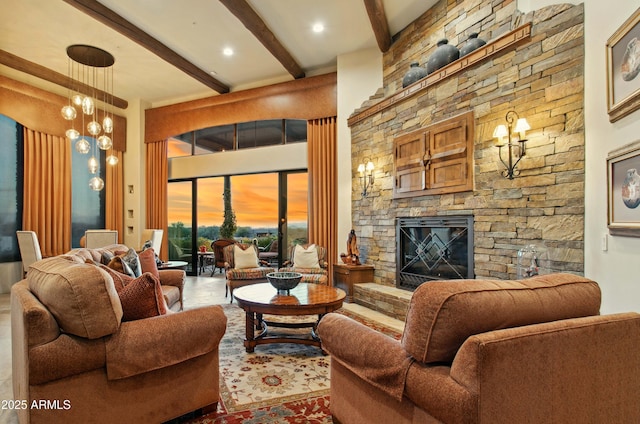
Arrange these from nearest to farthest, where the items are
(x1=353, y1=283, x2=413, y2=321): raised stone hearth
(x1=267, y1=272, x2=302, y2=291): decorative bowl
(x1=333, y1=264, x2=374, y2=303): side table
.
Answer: (x1=267, y1=272, x2=302, y2=291): decorative bowl → (x1=353, y1=283, x2=413, y2=321): raised stone hearth → (x1=333, y1=264, x2=374, y2=303): side table

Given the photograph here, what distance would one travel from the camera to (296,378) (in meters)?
2.52

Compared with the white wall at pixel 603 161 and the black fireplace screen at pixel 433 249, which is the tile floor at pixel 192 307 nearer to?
the black fireplace screen at pixel 433 249

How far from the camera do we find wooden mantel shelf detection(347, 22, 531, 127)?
9.66 feet

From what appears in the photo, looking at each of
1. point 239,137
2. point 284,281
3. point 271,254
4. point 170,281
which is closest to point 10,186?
point 239,137

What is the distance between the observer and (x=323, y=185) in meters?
5.93

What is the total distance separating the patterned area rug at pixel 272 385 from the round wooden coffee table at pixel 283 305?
10cm

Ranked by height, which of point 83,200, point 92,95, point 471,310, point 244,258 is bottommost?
point 244,258

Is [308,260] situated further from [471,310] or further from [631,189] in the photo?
[471,310]

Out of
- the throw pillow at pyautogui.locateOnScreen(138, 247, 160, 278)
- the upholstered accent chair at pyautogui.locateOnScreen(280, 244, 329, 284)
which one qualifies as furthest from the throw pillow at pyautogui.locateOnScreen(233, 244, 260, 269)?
the throw pillow at pyautogui.locateOnScreen(138, 247, 160, 278)

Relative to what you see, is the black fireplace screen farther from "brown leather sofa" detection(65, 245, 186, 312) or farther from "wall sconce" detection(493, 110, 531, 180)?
"brown leather sofa" detection(65, 245, 186, 312)

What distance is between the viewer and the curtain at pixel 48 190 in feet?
19.2

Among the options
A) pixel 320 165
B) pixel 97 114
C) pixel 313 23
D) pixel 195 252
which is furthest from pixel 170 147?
pixel 313 23

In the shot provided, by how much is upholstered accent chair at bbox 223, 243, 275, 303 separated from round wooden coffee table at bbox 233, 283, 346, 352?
4.37ft

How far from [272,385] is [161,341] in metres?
0.98
